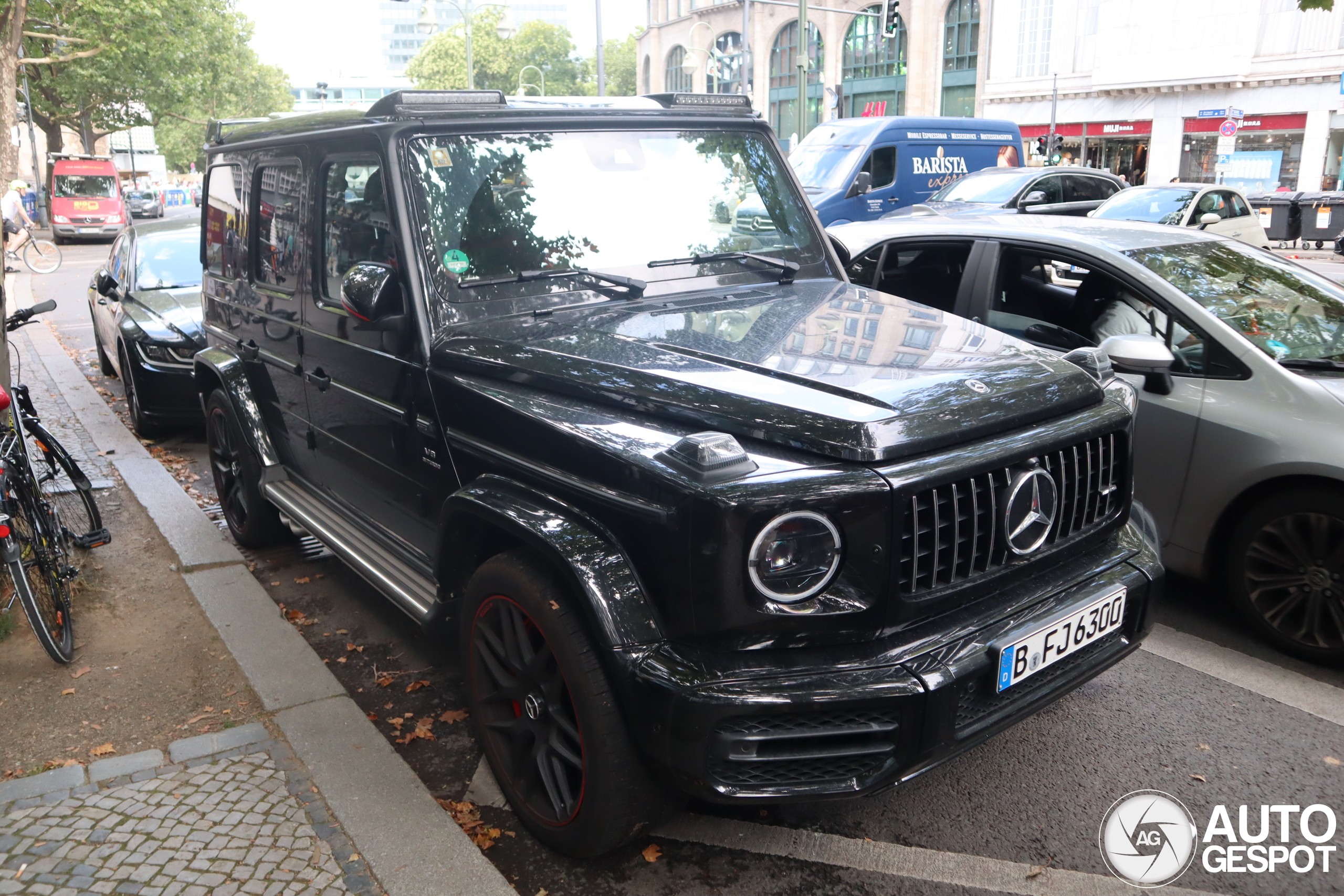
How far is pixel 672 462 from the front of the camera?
8.07 feet

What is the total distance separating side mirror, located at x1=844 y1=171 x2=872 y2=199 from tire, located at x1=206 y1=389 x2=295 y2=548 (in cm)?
1284

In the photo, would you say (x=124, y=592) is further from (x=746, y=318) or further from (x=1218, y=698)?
(x=1218, y=698)

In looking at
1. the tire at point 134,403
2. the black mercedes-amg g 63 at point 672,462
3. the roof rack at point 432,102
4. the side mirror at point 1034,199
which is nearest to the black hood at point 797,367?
the black mercedes-amg g 63 at point 672,462

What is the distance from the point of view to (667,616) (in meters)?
2.48

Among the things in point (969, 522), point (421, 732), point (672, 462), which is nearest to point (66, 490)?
point (421, 732)

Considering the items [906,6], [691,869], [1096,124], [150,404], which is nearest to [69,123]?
[906,6]

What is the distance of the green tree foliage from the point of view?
1383 inches

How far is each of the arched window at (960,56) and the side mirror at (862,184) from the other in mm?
38326

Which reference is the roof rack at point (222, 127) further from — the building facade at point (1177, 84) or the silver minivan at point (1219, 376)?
the building facade at point (1177, 84)

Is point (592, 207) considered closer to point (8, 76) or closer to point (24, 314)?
point (24, 314)

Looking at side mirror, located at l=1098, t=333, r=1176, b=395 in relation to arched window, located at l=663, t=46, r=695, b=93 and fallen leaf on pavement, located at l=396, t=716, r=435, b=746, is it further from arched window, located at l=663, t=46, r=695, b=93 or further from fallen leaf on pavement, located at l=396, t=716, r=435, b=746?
arched window, located at l=663, t=46, r=695, b=93

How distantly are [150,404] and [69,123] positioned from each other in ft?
176

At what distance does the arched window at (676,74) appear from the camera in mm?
77438

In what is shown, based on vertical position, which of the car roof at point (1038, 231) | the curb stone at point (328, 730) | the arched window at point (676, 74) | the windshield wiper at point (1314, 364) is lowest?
the curb stone at point (328, 730)
